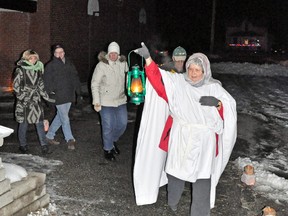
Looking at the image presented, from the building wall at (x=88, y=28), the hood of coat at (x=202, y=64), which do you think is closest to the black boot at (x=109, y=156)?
the hood of coat at (x=202, y=64)

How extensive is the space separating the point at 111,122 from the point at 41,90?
1.31 meters

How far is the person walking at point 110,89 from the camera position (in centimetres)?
681

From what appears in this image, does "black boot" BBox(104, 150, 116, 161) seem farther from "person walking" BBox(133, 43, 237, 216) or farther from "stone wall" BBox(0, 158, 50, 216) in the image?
"person walking" BBox(133, 43, 237, 216)

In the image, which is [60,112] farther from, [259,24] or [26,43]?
[259,24]

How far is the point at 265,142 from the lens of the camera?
9.32 metres

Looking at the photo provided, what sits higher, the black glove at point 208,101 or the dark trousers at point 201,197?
the black glove at point 208,101

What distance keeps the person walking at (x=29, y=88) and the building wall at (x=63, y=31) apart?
359 inches

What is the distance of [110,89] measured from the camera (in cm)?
686

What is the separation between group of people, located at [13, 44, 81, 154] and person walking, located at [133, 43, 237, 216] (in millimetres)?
2847

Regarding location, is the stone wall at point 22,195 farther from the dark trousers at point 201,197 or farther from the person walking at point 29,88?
the person walking at point 29,88

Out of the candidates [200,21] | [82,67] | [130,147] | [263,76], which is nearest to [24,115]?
[130,147]

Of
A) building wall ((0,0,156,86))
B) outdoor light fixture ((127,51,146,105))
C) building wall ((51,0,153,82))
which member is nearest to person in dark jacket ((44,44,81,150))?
outdoor light fixture ((127,51,146,105))

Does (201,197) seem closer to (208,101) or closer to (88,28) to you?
(208,101)

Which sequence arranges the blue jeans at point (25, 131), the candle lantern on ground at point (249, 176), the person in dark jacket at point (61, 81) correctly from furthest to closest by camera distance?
the person in dark jacket at point (61, 81) → the blue jeans at point (25, 131) → the candle lantern on ground at point (249, 176)
